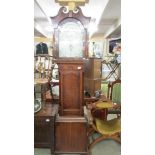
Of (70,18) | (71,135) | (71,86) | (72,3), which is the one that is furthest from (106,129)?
(72,3)

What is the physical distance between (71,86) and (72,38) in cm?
59

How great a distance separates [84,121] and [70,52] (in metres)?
0.86

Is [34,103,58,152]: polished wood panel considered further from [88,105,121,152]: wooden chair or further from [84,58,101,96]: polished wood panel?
[84,58,101,96]: polished wood panel

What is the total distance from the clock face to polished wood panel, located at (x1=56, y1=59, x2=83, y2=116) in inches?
5.7

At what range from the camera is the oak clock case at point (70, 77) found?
280 centimetres

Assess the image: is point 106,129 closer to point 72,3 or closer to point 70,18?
point 70,18

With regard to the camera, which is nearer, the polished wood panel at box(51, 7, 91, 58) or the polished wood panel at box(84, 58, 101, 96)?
the polished wood panel at box(51, 7, 91, 58)

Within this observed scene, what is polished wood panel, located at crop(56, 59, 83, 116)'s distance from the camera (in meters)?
2.90

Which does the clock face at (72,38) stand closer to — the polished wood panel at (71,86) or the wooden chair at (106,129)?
the polished wood panel at (71,86)

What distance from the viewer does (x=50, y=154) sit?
117 inches

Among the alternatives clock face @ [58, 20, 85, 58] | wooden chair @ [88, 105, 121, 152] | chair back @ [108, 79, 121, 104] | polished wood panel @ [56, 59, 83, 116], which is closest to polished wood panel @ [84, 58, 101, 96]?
chair back @ [108, 79, 121, 104]

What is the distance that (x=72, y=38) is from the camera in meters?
2.83
